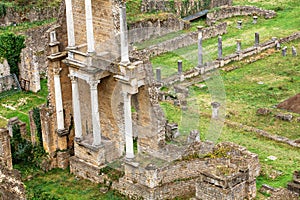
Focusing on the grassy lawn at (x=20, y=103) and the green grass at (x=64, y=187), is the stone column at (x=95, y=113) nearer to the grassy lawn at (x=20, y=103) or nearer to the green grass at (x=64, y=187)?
the green grass at (x=64, y=187)

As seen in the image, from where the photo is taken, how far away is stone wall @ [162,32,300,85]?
37375 millimetres

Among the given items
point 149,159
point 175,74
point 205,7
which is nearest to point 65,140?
A: point 149,159

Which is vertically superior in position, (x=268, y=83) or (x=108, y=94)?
(x=108, y=94)

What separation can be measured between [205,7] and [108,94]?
30.6 m

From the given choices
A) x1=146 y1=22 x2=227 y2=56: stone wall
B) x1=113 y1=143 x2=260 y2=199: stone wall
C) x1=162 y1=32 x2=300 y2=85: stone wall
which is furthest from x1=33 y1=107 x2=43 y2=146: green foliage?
x1=146 y1=22 x2=227 y2=56: stone wall

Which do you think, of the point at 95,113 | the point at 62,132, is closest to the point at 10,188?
the point at 95,113

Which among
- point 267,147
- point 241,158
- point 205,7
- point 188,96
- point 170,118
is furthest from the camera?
point 205,7

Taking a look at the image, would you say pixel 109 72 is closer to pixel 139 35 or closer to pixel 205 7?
pixel 139 35

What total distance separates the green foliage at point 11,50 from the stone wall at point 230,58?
26.5 ft

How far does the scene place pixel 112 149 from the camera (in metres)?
25.6

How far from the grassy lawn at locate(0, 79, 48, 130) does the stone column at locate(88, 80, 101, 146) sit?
8.00 metres

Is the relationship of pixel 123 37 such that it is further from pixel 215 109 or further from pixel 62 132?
pixel 215 109

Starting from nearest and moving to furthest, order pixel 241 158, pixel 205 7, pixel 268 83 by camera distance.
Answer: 1. pixel 241 158
2. pixel 268 83
3. pixel 205 7

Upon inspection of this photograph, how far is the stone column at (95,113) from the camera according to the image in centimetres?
2462
